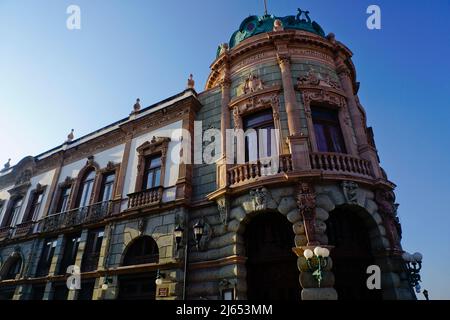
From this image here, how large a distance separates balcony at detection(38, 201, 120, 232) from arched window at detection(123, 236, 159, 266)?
2335 millimetres

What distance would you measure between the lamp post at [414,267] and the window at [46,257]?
16.7m

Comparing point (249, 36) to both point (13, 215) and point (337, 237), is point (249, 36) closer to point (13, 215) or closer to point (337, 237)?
point (337, 237)

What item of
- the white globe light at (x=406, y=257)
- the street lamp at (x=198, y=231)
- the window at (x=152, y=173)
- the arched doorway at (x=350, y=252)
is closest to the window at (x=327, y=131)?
the arched doorway at (x=350, y=252)

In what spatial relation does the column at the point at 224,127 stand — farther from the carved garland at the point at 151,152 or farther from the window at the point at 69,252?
the window at the point at 69,252

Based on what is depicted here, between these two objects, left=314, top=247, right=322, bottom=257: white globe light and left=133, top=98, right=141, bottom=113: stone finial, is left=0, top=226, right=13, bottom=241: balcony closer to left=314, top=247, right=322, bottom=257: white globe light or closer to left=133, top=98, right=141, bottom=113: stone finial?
left=133, top=98, right=141, bottom=113: stone finial

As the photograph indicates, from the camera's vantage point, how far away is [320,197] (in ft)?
31.3

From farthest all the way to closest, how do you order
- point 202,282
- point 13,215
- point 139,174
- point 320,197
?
point 13,215
point 139,174
point 202,282
point 320,197

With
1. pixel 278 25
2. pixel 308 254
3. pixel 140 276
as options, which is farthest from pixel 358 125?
pixel 140 276

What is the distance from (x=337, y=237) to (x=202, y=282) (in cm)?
519

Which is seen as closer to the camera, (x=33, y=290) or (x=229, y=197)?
(x=229, y=197)

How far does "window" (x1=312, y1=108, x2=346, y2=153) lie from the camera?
1138 cm

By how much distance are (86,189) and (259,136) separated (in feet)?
36.7
